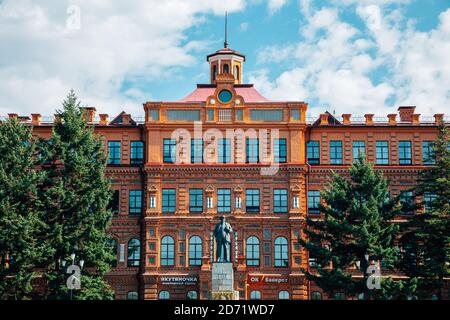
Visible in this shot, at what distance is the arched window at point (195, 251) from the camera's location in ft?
165

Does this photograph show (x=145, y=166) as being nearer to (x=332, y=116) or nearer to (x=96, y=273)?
(x=96, y=273)

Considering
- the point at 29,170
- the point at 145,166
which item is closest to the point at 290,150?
the point at 145,166

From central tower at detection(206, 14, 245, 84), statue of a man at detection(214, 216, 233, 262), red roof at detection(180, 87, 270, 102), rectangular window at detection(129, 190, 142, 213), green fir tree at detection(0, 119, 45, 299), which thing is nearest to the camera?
green fir tree at detection(0, 119, 45, 299)

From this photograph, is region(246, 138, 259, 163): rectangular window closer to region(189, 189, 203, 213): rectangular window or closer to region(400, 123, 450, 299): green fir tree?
region(189, 189, 203, 213): rectangular window

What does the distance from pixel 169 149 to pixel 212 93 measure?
6.00 meters

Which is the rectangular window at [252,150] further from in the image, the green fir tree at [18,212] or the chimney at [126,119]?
the green fir tree at [18,212]

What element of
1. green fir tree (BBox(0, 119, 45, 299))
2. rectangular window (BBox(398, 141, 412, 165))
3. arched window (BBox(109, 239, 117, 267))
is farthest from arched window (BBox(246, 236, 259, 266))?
green fir tree (BBox(0, 119, 45, 299))

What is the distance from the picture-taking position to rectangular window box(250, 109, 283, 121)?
5181cm

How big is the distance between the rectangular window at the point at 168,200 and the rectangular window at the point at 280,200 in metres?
7.31

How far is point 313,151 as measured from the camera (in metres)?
53.0

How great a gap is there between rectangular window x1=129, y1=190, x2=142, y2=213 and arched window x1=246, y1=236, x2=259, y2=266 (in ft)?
27.5

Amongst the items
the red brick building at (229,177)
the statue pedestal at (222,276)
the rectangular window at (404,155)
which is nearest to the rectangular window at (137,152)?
the red brick building at (229,177)

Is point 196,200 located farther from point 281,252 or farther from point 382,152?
point 382,152

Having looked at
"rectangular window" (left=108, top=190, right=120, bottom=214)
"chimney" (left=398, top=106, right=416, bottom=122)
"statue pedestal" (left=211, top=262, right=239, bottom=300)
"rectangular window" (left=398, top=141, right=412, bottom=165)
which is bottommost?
"statue pedestal" (left=211, top=262, right=239, bottom=300)
